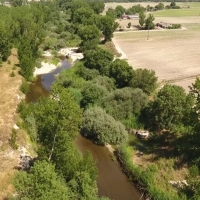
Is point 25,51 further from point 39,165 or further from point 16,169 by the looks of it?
point 39,165

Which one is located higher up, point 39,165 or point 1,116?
point 39,165

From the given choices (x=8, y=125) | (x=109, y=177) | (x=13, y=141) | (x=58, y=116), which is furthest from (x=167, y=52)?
(x=58, y=116)

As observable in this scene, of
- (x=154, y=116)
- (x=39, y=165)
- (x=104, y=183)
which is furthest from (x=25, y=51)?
(x=39, y=165)

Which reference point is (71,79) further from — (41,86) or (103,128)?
(103,128)

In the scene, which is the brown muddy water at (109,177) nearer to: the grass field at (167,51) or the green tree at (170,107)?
the green tree at (170,107)

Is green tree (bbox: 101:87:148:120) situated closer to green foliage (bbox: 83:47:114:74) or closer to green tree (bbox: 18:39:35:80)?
green foliage (bbox: 83:47:114:74)

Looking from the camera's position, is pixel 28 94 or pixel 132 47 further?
pixel 132 47

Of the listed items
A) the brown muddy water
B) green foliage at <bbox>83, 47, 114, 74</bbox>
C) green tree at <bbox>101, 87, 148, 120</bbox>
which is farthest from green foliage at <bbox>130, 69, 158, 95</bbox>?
the brown muddy water
